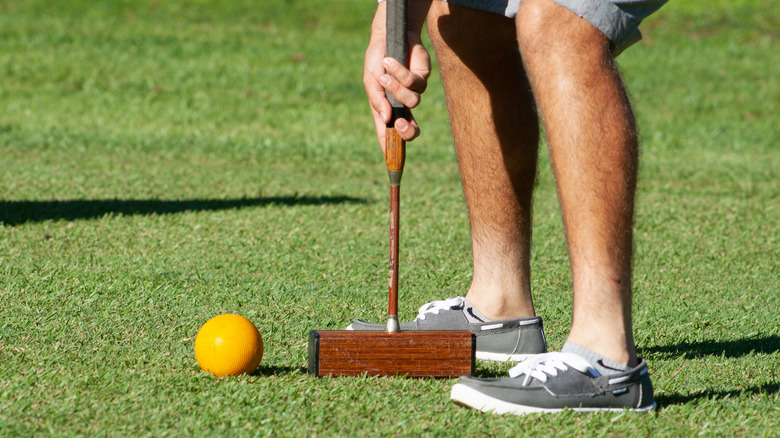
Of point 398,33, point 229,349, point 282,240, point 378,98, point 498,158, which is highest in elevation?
point 398,33

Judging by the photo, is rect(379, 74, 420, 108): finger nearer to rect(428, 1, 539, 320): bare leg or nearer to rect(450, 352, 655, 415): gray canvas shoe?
rect(428, 1, 539, 320): bare leg

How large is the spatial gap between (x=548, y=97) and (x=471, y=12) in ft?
1.87

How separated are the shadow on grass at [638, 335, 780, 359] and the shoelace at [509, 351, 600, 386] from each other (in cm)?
70

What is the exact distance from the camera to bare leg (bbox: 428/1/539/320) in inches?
112

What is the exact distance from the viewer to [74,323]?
2.88 m

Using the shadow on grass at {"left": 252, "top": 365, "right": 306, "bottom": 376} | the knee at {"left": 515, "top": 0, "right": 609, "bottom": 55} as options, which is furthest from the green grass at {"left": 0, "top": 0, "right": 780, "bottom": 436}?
the knee at {"left": 515, "top": 0, "right": 609, "bottom": 55}

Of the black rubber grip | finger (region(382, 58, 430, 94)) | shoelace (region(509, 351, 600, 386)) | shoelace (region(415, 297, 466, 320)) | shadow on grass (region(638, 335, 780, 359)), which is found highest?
the black rubber grip

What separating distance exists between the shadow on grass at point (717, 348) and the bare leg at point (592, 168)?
2.16ft

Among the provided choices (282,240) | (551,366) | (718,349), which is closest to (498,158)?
(551,366)

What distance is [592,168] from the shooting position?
221 centimetres

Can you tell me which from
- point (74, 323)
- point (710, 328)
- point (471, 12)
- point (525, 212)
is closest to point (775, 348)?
point (710, 328)

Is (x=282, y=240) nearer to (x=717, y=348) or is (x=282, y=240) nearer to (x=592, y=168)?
(x=717, y=348)

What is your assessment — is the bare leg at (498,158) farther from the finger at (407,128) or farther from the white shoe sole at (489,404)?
the white shoe sole at (489,404)

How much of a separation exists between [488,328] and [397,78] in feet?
2.83
